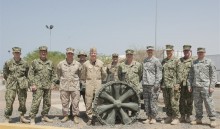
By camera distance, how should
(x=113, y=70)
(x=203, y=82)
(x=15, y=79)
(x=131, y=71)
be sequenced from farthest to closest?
(x=113, y=70), (x=131, y=71), (x=15, y=79), (x=203, y=82)

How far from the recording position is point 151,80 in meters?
8.20

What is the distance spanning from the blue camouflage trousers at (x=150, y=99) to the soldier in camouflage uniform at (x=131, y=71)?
254mm

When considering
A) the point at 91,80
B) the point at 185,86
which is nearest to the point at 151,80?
the point at 185,86

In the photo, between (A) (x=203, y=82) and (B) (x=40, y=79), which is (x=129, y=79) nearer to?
(A) (x=203, y=82)

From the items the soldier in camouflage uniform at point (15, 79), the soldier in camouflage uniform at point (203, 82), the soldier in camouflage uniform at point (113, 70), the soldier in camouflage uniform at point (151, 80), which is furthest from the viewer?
the soldier in camouflage uniform at point (113, 70)

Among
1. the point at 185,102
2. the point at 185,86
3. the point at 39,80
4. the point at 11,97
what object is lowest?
the point at 185,102

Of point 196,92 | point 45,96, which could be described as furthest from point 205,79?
point 45,96

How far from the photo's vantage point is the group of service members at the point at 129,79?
323 inches

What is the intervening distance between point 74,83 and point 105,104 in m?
0.88

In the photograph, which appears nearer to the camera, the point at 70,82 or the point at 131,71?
the point at 70,82

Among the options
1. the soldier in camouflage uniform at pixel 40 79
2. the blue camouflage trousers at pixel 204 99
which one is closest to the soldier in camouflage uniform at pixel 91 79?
the soldier in camouflage uniform at pixel 40 79

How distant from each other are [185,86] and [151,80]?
0.86 metres

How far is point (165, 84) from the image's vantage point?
27.2 ft

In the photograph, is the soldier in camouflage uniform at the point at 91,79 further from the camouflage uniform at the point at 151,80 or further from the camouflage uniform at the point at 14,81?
the camouflage uniform at the point at 14,81
